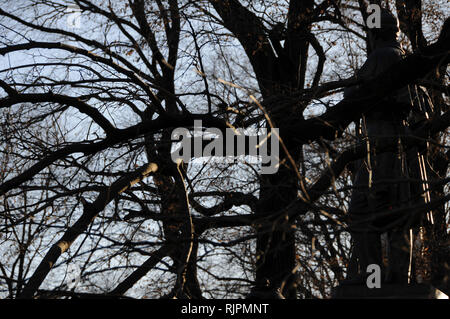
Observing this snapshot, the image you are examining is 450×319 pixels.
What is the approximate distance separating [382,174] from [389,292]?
→ 119cm

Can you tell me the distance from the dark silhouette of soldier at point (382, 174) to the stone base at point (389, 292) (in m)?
0.11

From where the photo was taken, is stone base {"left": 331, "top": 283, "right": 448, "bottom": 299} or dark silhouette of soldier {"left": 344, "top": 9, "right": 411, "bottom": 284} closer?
stone base {"left": 331, "top": 283, "right": 448, "bottom": 299}

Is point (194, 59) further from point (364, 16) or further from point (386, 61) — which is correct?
point (386, 61)

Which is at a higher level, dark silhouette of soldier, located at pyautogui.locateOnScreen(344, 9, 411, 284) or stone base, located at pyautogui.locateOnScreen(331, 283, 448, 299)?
dark silhouette of soldier, located at pyautogui.locateOnScreen(344, 9, 411, 284)

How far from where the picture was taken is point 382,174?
608 centimetres

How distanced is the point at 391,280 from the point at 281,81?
508 centimetres

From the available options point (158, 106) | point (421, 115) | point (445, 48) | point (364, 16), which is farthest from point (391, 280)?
point (364, 16)

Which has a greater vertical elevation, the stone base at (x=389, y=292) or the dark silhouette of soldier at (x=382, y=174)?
the dark silhouette of soldier at (x=382, y=174)

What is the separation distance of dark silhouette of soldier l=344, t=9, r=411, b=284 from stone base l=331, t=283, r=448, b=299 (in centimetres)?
11

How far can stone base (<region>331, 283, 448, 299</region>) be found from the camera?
5.29 meters

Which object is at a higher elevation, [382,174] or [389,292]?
[382,174]

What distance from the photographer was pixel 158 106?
759 centimetres

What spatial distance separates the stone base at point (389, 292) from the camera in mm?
5285

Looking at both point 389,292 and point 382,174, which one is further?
point 382,174
